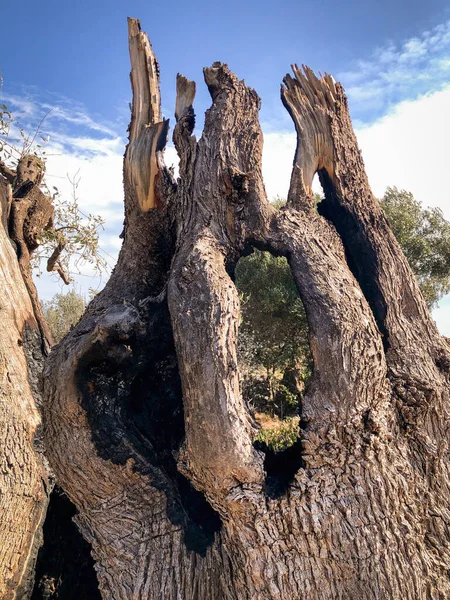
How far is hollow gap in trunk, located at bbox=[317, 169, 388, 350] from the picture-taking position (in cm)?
429

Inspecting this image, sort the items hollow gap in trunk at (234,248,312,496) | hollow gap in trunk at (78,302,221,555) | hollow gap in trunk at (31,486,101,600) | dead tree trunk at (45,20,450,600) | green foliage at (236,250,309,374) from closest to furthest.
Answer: dead tree trunk at (45,20,450,600)
hollow gap in trunk at (78,302,221,555)
hollow gap in trunk at (31,486,101,600)
hollow gap in trunk at (234,248,312,496)
green foliage at (236,250,309,374)

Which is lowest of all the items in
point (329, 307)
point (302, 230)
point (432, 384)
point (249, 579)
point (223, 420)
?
point (249, 579)

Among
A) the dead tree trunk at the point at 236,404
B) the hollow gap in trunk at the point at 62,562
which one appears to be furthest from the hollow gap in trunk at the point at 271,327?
the hollow gap in trunk at the point at 62,562

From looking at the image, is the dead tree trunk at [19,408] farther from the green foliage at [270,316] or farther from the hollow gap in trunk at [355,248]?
the green foliage at [270,316]

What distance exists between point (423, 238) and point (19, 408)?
1494 centimetres

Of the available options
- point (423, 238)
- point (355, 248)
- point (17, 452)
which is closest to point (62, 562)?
point (17, 452)

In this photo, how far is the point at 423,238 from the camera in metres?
16.0

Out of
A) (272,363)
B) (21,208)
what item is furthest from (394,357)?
(272,363)

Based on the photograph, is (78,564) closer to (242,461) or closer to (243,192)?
(242,461)

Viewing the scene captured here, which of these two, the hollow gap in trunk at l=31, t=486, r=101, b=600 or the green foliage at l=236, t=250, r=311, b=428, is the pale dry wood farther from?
the green foliage at l=236, t=250, r=311, b=428

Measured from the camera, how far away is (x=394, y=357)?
390 cm

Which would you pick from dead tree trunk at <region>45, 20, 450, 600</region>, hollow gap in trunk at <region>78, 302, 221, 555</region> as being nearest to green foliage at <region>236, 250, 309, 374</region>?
dead tree trunk at <region>45, 20, 450, 600</region>

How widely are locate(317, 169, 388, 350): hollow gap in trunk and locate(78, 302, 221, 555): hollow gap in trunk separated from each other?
6.31ft

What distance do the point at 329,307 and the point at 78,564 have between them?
3.31 metres
